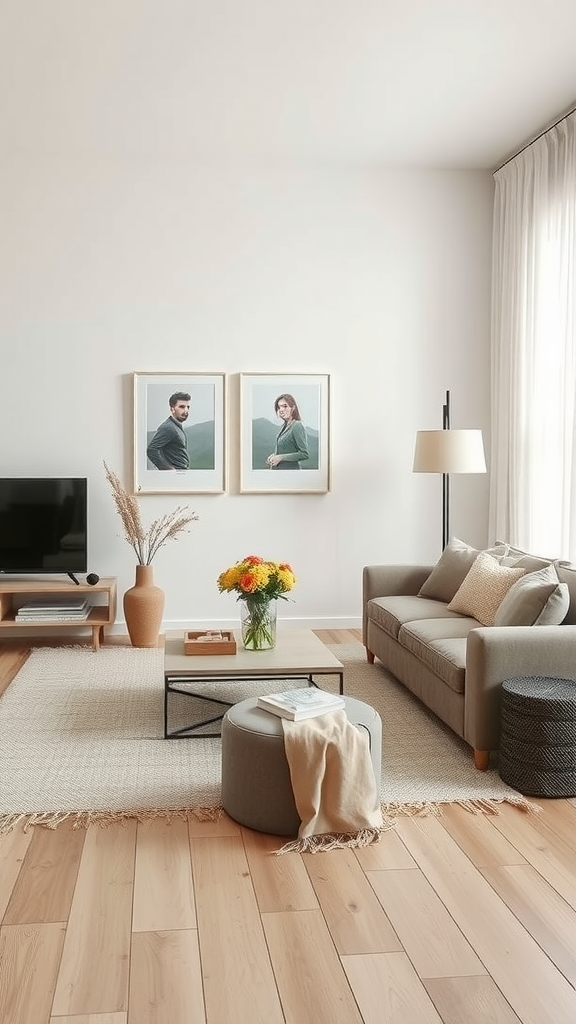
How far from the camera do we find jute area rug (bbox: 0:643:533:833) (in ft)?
11.2

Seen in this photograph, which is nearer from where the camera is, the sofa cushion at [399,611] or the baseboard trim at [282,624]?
the sofa cushion at [399,611]

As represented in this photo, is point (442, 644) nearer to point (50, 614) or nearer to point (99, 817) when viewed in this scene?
point (99, 817)

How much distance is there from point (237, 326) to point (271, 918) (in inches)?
176

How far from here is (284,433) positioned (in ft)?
21.1

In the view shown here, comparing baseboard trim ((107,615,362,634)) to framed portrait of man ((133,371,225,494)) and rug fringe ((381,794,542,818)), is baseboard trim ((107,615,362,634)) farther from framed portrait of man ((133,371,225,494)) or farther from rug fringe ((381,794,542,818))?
rug fringe ((381,794,542,818))

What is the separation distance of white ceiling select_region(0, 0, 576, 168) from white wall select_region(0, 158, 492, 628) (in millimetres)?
274

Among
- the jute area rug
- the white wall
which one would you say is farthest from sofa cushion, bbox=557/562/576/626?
the white wall

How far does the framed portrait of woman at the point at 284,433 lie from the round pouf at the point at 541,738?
3093 millimetres

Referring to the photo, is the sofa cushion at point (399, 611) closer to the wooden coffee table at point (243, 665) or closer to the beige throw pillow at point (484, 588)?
the beige throw pillow at point (484, 588)

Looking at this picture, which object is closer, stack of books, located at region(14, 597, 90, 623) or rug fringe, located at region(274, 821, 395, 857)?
rug fringe, located at region(274, 821, 395, 857)

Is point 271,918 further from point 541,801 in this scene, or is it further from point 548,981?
point 541,801

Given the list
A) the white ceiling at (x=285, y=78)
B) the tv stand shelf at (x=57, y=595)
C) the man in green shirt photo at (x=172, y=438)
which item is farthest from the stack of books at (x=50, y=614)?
the white ceiling at (x=285, y=78)

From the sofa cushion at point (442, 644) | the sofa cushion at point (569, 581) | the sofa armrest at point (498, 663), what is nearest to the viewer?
the sofa armrest at point (498, 663)

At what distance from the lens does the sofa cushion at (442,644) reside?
3992mm
